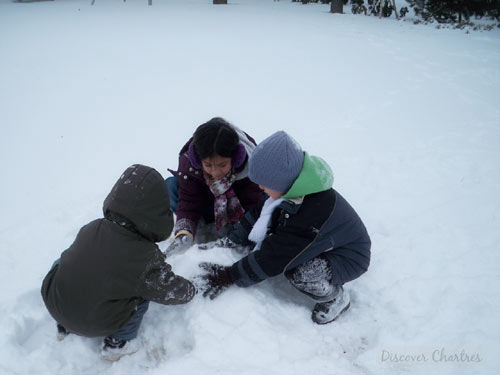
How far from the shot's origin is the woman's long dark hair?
193 cm

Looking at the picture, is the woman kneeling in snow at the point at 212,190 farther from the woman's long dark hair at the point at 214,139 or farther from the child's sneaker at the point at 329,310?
the child's sneaker at the point at 329,310

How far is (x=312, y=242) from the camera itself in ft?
5.37

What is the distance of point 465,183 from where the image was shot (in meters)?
2.97

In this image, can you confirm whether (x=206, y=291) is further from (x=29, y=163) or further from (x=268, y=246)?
(x=29, y=163)

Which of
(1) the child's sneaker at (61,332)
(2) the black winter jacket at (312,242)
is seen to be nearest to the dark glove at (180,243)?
(2) the black winter jacket at (312,242)

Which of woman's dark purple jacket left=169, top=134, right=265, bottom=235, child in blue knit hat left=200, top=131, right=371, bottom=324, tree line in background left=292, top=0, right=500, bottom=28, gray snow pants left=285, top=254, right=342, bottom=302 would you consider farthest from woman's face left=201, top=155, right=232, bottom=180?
tree line in background left=292, top=0, right=500, bottom=28

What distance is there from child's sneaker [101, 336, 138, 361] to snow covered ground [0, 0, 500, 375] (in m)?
0.06

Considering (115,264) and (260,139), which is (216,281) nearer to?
(115,264)

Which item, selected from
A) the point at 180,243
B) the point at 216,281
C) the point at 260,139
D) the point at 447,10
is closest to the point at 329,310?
the point at 216,281

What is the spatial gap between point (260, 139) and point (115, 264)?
2660mm

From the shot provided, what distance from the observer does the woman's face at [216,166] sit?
2018mm

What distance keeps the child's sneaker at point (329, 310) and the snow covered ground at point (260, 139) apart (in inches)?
1.9

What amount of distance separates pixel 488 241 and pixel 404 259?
64 centimetres

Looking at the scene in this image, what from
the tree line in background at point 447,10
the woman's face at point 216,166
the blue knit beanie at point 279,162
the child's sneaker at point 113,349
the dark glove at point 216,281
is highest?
the tree line in background at point 447,10
